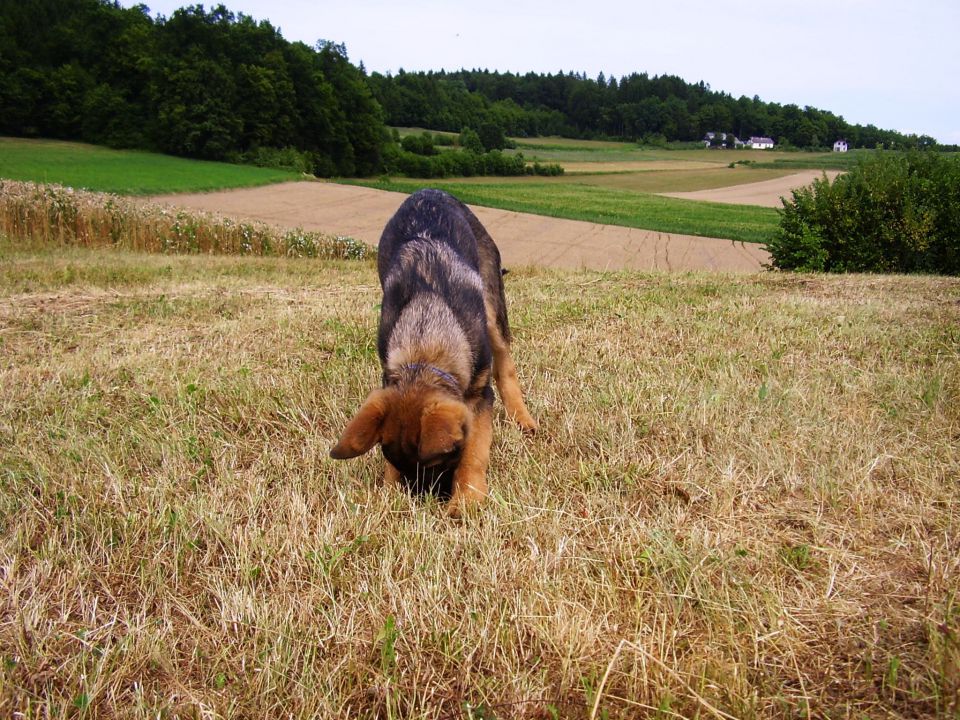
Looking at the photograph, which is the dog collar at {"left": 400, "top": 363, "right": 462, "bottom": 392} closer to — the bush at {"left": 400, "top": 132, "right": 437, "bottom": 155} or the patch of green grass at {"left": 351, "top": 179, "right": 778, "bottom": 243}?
the patch of green grass at {"left": 351, "top": 179, "right": 778, "bottom": 243}

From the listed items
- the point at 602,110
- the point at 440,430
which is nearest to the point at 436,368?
the point at 440,430

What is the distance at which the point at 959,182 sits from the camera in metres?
13.4

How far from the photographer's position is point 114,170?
A: 45750mm

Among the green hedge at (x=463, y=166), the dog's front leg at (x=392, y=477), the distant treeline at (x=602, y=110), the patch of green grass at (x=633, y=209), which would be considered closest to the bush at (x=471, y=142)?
the green hedge at (x=463, y=166)

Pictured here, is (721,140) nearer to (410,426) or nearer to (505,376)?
(505,376)

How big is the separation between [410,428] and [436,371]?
17.8 inches

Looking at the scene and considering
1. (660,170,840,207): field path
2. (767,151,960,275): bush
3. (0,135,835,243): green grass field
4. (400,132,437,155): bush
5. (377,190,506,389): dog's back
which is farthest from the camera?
(400,132,437,155): bush

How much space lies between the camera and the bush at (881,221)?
13.5 meters

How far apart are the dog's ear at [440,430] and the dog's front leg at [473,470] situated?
0.30 m

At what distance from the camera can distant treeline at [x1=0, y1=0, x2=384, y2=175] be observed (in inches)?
2611

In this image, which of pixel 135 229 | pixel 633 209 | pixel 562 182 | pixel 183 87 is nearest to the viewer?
pixel 135 229

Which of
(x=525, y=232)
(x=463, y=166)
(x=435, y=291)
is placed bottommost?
(x=525, y=232)

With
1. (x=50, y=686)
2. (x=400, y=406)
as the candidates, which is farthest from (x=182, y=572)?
(x=400, y=406)

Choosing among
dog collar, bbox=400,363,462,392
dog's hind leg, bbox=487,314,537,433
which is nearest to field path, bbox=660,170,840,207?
dog's hind leg, bbox=487,314,537,433
